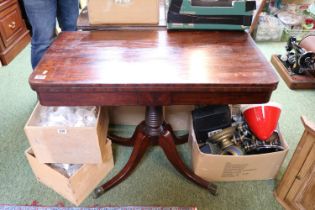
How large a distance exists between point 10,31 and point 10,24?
6 centimetres

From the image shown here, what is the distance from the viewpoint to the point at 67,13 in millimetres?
1581

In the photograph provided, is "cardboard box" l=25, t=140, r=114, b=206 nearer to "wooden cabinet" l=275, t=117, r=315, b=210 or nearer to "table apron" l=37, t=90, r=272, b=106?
"table apron" l=37, t=90, r=272, b=106

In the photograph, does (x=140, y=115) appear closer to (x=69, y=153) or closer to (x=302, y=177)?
(x=69, y=153)

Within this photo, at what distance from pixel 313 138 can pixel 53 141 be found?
105cm

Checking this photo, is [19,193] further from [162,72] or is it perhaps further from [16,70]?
[16,70]

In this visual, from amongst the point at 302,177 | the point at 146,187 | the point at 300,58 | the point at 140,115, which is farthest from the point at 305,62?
the point at 146,187

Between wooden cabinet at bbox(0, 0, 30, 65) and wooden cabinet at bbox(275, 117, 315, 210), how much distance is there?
7.95 ft

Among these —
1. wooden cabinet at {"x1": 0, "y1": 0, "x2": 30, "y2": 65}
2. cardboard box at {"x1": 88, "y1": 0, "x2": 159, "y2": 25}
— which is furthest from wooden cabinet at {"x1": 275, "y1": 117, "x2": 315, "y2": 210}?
wooden cabinet at {"x1": 0, "y1": 0, "x2": 30, "y2": 65}

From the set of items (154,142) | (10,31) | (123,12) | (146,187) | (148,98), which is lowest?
(146,187)

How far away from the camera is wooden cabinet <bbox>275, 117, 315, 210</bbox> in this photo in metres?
1.02

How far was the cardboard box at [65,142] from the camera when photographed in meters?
1.04

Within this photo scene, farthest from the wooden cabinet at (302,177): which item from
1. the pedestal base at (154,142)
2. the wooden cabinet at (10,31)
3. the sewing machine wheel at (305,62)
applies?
the wooden cabinet at (10,31)

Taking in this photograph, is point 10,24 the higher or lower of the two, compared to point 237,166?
higher

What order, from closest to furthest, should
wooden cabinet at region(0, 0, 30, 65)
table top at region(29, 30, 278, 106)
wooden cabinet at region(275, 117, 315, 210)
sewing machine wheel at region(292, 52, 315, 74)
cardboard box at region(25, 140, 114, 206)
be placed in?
table top at region(29, 30, 278, 106), wooden cabinet at region(275, 117, 315, 210), cardboard box at region(25, 140, 114, 206), sewing machine wheel at region(292, 52, 315, 74), wooden cabinet at region(0, 0, 30, 65)
